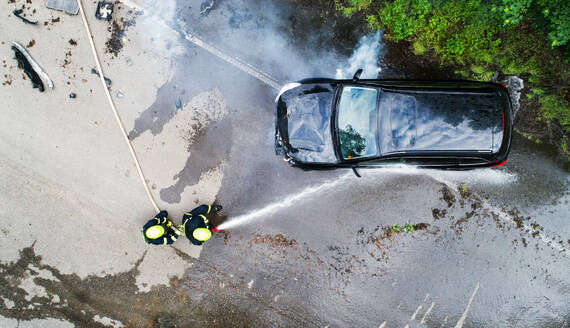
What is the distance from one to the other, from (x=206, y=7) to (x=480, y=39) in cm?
512

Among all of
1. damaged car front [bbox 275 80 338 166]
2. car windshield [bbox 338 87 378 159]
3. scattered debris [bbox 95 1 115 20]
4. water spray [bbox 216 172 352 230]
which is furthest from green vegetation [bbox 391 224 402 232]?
scattered debris [bbox 95 1 115 20]

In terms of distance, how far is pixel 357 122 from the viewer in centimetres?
518

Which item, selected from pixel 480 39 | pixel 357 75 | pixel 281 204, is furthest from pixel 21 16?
pixel 480 39

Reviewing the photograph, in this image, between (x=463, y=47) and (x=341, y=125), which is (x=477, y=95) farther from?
(x=341, y=125)

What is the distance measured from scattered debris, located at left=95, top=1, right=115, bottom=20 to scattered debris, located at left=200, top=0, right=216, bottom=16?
173 cm

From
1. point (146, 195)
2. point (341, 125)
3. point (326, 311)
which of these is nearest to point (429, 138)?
point (341, 125)

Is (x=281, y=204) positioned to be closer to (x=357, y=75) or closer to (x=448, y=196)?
(x=357, y=75)

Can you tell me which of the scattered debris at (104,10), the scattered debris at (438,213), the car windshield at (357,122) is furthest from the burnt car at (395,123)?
the scattered debris at (104,10)

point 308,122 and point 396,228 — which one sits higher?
point 308,122

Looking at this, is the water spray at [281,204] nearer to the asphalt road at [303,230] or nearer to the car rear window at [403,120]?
the asphalt road at [303,230]

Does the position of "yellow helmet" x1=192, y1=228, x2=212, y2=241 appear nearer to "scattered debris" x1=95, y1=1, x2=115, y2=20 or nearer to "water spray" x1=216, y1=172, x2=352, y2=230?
"water spray" x1=216, y1=172, x2=352, y2=230

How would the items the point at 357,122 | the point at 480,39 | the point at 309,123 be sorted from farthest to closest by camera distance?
1. the point at 480,39
2. the point at 309,123
3. the point at 357,122

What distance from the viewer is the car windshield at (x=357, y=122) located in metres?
5.13

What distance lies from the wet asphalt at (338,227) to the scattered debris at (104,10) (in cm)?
133
